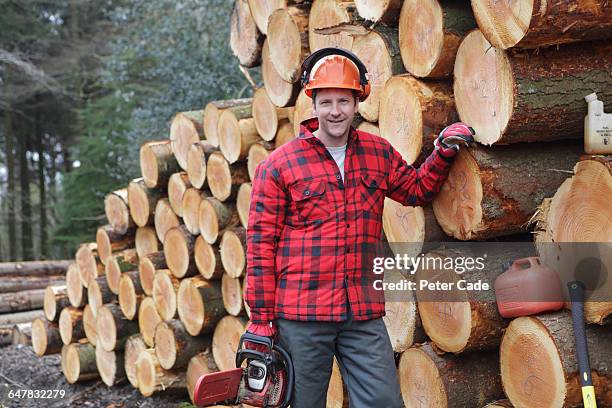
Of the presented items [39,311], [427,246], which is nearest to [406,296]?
[427,246]

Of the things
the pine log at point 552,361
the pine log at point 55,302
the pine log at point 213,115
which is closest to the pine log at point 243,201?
the pine log at point 213,115

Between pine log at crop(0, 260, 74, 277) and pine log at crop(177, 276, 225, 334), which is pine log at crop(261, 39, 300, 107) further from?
pine log at crop(0, 260, 74, 277)

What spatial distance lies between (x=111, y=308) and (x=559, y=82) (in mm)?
4475

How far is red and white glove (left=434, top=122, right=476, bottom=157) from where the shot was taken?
3.21 meters

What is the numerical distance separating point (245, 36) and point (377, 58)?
5.38 feet

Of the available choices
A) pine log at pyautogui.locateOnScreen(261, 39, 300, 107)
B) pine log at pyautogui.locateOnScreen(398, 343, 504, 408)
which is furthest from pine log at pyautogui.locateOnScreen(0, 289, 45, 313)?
pine log at pyautogui.locateOnScreen(398, 343, 504, 408)

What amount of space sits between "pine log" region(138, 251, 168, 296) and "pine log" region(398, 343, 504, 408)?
Result: 285 cm

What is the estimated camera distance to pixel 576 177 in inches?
117

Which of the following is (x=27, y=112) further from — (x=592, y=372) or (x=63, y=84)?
(x=592, y=372)

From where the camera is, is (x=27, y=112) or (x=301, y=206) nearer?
(x=301, y=206)

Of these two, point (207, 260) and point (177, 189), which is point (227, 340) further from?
point (177, 189)

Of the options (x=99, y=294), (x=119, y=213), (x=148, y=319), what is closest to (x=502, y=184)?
(x=148, y=319)

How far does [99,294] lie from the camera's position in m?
6.55

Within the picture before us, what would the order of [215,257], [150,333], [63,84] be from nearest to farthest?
[215,257]
[150,333]
[63,84]
